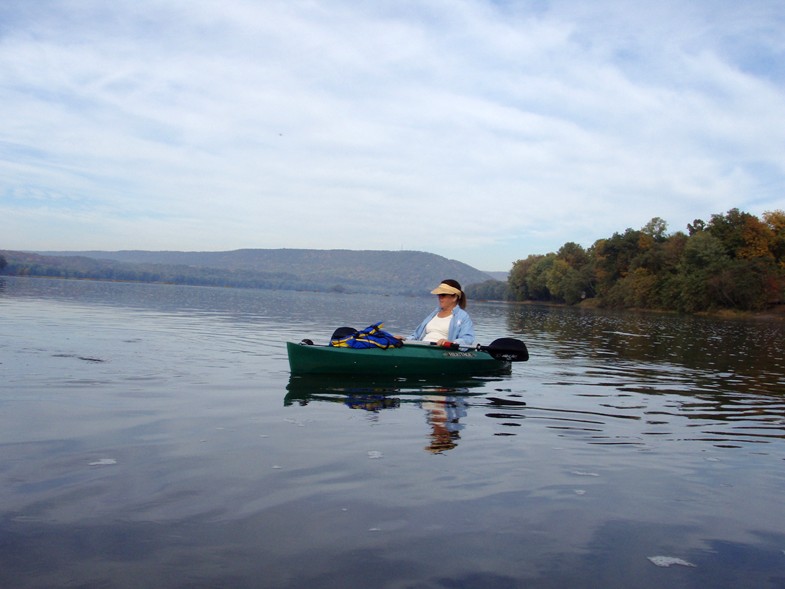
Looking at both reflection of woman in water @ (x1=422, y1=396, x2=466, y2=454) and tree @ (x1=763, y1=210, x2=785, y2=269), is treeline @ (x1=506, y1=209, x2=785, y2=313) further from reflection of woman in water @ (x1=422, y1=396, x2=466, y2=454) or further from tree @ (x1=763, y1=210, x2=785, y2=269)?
reflection of woman in water @ (x1=422, y1=396, x2=466, y2=454)

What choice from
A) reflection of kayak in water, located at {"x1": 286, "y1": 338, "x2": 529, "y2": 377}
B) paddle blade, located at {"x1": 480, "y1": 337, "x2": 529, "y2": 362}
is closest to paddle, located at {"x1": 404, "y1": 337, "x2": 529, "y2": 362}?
paddle blade, located at {"x1": 480, "y1": 337, "x2": 529, "y2": 362}

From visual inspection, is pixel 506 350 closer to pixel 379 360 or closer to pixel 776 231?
pixel 379 360

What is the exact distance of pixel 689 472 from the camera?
21.5 ft

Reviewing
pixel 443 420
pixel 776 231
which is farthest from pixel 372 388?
pixel 776 231

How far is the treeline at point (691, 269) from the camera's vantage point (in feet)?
257

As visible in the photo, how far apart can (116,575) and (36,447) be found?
3.18m

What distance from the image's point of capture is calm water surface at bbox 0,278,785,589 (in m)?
4.09

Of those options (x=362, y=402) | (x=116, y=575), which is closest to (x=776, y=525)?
(x=116, y=575)

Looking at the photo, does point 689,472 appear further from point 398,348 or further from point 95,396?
point 95,396

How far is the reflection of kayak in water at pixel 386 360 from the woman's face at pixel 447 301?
943 millimetres

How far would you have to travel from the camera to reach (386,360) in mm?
12383

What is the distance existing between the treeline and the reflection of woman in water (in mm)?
77072

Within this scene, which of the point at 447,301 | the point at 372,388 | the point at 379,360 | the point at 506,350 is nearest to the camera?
the point at 372,388

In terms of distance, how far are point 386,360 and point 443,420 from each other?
3.65 m
